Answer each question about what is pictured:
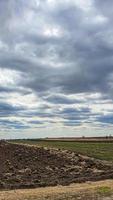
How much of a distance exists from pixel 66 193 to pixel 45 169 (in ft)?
33.1

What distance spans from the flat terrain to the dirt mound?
1.40 meters

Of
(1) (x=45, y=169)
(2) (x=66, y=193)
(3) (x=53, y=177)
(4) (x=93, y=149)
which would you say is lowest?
(2) (x=66, y=193)

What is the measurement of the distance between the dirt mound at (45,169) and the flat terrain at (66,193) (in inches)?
55.1

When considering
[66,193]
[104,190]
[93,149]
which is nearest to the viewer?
[66,193]

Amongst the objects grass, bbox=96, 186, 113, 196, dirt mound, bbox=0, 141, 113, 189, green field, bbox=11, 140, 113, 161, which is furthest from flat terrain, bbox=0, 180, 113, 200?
green field, bbox=11, 140, 113, 161

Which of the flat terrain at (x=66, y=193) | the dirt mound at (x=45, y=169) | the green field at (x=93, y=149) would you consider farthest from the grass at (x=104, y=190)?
the green field at (x=93, y=149)

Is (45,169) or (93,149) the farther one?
(93,149)

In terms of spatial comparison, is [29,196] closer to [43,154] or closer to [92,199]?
[92,199]

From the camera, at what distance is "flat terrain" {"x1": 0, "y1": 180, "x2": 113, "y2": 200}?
18547mm

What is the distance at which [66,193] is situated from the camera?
19578 mm

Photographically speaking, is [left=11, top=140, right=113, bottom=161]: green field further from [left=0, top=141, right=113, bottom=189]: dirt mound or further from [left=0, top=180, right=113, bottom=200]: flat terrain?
[left=0, top=180, right=113, bottom=200]: flat terrain

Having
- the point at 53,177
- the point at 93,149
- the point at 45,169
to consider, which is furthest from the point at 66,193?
the point at 93,149

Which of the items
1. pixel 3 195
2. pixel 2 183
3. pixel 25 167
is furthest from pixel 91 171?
pixel 3 195

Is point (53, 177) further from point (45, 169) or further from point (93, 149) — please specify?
point (93, 149)
